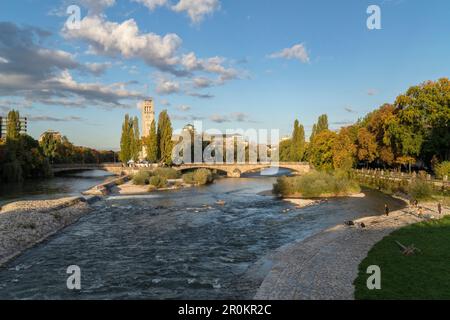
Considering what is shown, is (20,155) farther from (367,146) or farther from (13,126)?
(367,146)

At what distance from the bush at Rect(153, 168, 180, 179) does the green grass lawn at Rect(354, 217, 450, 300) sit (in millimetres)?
53501

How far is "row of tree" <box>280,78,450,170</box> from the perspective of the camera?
58000 mm

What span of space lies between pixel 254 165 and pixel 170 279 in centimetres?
8096

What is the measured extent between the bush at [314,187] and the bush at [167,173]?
27078 mm

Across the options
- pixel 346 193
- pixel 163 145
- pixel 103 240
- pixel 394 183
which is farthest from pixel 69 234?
pixel 163 145

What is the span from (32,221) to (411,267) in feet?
89.0

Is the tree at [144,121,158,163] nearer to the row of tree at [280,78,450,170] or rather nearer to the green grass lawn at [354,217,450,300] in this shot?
the row of tree at [280,78,450,170]

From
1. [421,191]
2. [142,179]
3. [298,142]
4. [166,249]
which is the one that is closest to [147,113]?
[298,142]

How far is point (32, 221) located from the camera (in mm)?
30141

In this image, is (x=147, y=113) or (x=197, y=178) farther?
(x=147, y=113)

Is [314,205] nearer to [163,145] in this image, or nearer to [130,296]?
[130,296]

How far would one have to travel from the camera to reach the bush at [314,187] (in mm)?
51375

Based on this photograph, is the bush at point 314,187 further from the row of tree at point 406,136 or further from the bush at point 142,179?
the bush at point 142,179

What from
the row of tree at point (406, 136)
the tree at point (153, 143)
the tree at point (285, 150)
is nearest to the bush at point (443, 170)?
the row of tree at point (406, 136)
